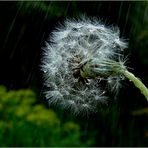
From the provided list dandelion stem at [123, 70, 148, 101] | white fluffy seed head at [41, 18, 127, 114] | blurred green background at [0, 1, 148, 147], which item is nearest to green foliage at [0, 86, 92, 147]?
blurred green background at [0, 1, 148, 147]

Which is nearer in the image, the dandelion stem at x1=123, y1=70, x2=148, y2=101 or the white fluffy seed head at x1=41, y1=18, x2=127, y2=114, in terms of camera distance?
the dandelion stem at x1=123, y1=70, x2=148, y2=101

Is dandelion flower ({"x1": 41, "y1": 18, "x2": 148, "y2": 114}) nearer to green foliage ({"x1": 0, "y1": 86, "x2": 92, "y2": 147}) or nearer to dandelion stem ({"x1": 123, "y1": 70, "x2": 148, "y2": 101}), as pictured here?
dandelion stem ({"x1": 123, "y1": 70, "x2": 148, "y2": 101})

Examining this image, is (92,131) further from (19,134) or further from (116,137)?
(19,134)

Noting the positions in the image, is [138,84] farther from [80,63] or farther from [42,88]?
[42,88]

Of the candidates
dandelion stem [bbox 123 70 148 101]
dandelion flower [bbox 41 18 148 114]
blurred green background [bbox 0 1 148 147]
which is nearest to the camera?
dandelion stem [bbox 123 70 148 101]

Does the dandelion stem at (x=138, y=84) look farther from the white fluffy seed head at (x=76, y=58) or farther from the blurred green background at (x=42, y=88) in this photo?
the blurred green background at (x=42, y=88)

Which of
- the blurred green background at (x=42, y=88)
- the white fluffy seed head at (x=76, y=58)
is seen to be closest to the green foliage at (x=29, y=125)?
the blurred green background at (x=42, y=88)

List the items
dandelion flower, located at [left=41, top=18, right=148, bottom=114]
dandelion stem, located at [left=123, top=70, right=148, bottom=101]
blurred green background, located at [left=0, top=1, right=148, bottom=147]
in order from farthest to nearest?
blurred green background, located at [left=0, top=1, right=148, bottom=147], dandelion flower, located at [left=41, top=18, right=148, bottom=114], dandelion stem, located at [left=123, top=70, right=148, bottom=101]

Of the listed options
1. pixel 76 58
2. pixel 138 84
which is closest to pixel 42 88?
pixel 76 58
